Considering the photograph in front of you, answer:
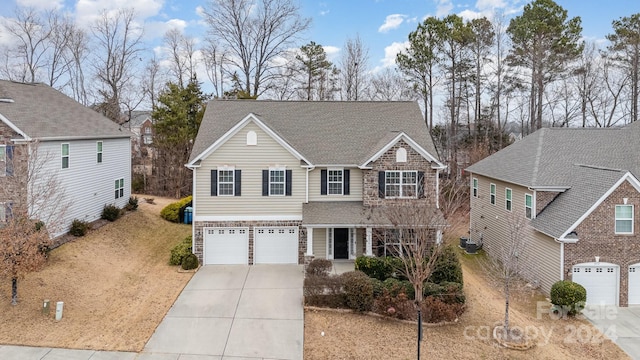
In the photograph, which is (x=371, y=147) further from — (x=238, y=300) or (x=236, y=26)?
(x=236, y=26)

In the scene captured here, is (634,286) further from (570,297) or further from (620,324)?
(570,297)

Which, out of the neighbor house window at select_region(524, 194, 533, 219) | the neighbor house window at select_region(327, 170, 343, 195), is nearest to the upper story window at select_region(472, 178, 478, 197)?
the neighbor house window at select_region(524, 194, 533, 219)

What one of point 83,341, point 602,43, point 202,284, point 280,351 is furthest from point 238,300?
point 602,43

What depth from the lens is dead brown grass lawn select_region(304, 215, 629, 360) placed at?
11.4 meters

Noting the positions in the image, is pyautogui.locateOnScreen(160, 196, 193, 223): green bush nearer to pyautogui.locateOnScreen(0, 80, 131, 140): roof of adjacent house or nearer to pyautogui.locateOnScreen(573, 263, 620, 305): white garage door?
pyautogui.locateOnScreen(0, 80, 131, 140): roof of adjacent house

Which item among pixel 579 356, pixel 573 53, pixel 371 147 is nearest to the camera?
pixel 579 356

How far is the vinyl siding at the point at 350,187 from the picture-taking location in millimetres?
19422

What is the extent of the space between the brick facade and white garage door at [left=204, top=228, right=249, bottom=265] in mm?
14021

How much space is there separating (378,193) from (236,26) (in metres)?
27.4

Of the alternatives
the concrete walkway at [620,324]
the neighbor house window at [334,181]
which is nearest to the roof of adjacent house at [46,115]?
the neighbor house window at [334,181]

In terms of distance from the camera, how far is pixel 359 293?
533 inches

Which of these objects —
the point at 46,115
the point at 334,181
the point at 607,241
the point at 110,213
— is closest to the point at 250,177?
the point at 334,181

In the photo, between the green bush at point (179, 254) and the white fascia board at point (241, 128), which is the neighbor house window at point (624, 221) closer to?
the white fascia board at point (241, 128)

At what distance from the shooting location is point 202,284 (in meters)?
16.0
